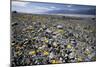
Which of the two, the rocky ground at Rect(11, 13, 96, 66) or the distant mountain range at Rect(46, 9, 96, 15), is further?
the distant mountain range at Rect(46, 9, 96, 15)

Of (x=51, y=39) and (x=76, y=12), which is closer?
(x=51, y=39)

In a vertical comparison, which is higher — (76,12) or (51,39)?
(76,12)

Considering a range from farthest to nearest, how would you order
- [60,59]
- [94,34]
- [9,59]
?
1. [94,34]
2. [60,59]
3. [9,59]

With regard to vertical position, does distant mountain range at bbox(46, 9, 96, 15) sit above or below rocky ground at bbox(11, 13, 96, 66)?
above

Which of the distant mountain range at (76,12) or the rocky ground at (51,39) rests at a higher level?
the distant mountain range at (76,12)

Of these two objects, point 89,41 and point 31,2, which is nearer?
point 31,2

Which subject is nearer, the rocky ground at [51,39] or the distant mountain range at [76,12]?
the rocky ground at [51,39]

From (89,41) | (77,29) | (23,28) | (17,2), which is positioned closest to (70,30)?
(77,29)

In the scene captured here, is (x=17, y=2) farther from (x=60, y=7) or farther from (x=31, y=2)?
(x=60, y=7)
